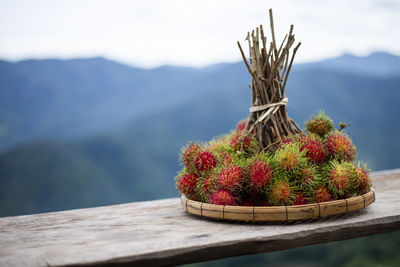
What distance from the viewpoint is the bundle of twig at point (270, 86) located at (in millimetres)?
1015

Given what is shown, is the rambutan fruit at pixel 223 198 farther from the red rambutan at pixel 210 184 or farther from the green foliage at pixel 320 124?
the green foliage at pixel 320 124

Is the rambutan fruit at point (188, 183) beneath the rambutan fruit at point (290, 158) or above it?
beneath

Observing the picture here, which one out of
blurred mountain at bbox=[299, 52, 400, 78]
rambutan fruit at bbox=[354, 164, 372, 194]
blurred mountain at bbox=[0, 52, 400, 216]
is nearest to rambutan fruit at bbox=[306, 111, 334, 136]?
rambutan fruit at bbox=[354, 164, 372, 194]

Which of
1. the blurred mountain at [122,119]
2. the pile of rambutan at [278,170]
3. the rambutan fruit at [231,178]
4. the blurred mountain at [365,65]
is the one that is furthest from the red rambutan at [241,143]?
the blurred mountain at [365,65]

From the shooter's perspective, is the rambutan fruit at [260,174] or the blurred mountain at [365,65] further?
the blurred mountain at [365,65]

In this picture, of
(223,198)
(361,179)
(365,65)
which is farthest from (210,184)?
(365,65)

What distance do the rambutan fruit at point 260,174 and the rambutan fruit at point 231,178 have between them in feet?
0.08

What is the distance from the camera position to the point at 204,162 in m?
Answer: 0.96

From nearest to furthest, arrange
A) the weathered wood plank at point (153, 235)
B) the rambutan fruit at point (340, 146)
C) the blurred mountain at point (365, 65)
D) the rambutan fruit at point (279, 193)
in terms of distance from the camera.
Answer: the weathered wood plank at point (153, 235) → the rambutan fruit at point (279, 193) → the rambutan fruit at point (340, 146) → the blurred mountain at point (365, 65)

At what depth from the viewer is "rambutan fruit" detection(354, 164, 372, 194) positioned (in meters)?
0.94

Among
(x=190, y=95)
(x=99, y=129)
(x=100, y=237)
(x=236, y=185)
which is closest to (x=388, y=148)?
(x=190, y=95)

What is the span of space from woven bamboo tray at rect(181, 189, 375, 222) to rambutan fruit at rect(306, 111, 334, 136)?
204 mm

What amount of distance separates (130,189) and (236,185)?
188 centimetres

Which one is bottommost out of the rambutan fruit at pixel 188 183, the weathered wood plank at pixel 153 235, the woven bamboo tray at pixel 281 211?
the weathered wood plank at pixel 153 235
